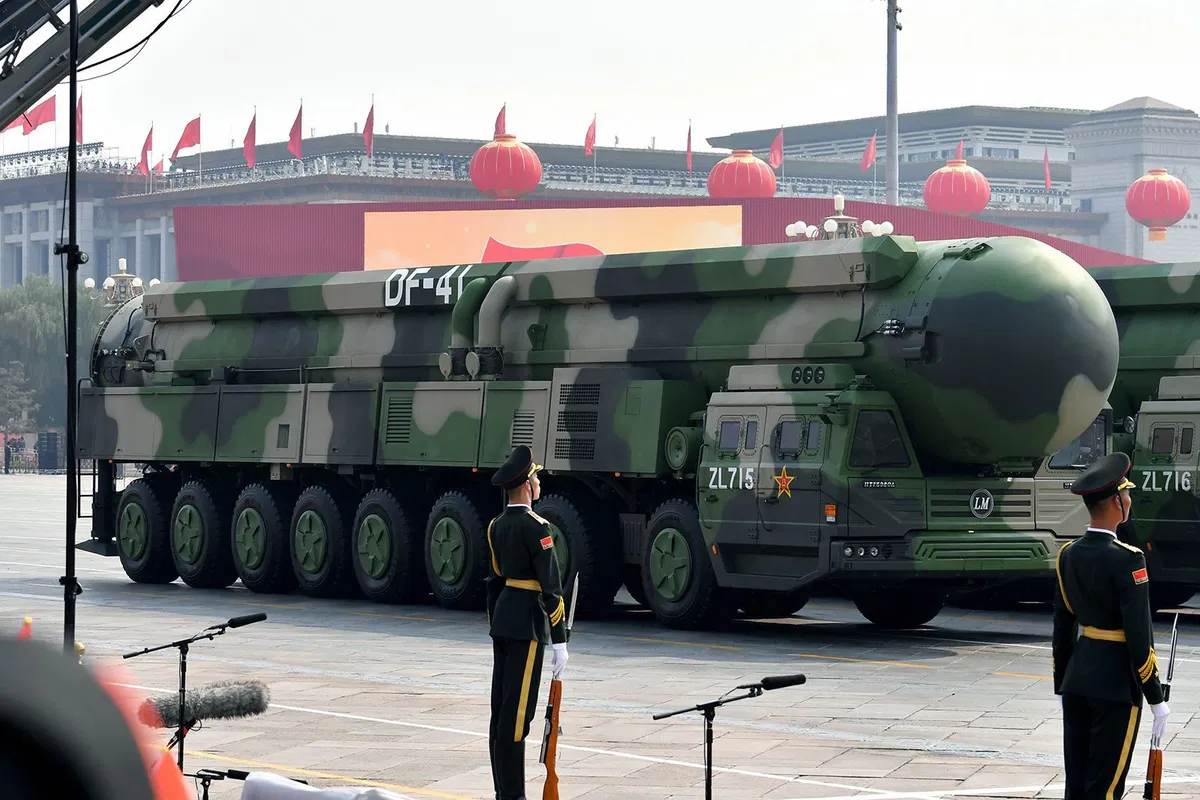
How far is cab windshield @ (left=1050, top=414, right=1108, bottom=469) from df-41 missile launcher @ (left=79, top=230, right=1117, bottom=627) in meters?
0.11

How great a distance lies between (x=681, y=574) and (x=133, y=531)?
29.2 ft

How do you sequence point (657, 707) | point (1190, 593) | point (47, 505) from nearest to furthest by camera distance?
point (657, 707)
point (1190, 593)
point (47, 505)

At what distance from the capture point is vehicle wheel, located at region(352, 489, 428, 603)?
19.7 m

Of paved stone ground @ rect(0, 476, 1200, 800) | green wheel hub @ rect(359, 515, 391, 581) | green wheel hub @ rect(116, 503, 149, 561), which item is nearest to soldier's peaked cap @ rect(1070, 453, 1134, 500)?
paved stone ground @ rect(0, 476, 1200, 800)

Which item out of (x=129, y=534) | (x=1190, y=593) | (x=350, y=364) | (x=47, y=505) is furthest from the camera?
(x=47, y=505)

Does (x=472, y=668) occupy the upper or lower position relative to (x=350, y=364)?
lower

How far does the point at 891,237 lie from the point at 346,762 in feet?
25.9

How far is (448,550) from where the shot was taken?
19.0 meters

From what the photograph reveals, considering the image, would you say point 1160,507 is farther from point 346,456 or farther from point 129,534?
point 129,534

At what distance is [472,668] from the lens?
14414 millimetres

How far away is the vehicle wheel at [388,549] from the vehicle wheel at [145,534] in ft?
12.1

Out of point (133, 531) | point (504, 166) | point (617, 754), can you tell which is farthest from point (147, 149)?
point (617, 754)

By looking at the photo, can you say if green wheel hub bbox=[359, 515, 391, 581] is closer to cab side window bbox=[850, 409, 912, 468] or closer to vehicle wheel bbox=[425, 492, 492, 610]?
vehicle wheel bbox=[425, 492, 492, 610]

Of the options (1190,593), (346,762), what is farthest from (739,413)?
(346,762)
